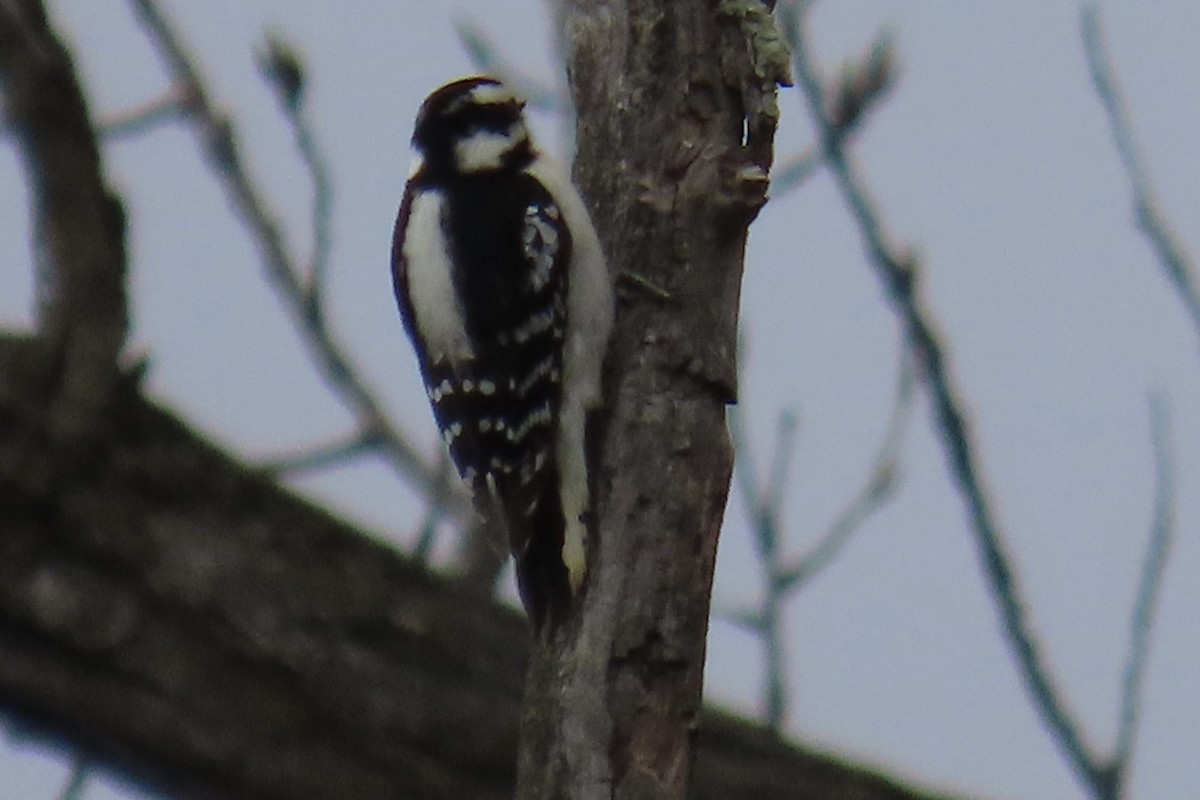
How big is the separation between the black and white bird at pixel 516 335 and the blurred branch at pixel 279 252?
0.65 feet

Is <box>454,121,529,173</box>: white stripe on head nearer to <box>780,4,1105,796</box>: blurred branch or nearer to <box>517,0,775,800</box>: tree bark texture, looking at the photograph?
<box>517,0,775,800</box>: tree bark texture

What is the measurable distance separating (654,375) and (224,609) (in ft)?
3.05

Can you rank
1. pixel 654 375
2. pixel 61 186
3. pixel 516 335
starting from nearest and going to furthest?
pixel 61 186 < pixel 654 375 < pixel 516 335

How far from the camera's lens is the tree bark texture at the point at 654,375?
2979mm

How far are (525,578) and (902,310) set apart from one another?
85 cm

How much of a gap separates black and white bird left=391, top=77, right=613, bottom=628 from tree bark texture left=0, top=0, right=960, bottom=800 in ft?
0.49

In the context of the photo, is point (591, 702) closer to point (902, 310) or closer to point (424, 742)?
point (424, 742)

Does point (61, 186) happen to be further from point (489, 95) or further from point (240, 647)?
point (489, 95)

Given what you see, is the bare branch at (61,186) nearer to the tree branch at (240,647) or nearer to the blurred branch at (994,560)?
the tree branch at (240,647)

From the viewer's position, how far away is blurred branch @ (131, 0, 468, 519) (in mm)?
3580

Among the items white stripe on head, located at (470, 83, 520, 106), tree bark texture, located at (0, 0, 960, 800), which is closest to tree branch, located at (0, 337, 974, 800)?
tree bark texture, located at (0, 0, 960, 800)

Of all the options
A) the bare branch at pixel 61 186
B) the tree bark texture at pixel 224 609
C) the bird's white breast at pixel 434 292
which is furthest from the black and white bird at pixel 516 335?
the bare branch at pixel 61 186

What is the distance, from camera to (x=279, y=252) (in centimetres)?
380

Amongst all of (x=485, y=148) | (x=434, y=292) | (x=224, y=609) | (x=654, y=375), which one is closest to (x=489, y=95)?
(x=485, y=148)
